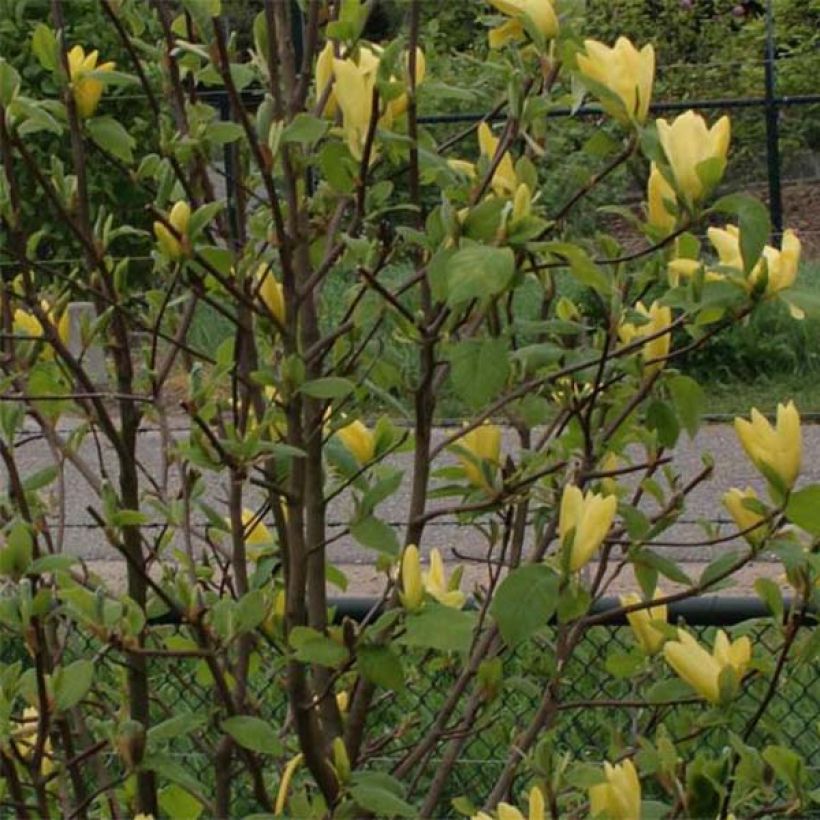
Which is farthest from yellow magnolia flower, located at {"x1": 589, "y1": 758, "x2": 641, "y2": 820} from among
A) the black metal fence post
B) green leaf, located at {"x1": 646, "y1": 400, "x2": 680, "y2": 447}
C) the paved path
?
the black metal fence post

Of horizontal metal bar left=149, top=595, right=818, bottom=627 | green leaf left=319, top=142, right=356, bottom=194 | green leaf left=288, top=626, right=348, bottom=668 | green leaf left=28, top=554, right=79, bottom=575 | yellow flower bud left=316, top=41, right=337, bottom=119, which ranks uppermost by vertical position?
yellow flower bud left=316, top=41, right=337, bottom=119

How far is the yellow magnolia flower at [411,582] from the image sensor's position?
5.00 ft

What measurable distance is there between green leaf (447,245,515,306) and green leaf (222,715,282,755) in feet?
1.46

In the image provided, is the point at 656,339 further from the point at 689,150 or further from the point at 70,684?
the point at 70,684

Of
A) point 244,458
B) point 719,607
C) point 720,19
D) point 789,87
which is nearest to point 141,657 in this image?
point 244,458

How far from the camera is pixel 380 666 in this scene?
153 cm

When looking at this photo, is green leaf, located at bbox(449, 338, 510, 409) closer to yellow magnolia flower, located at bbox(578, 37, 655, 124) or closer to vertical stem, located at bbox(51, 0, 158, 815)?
yellow magnolia flower, located at bbox(578, 37, 655, 124)

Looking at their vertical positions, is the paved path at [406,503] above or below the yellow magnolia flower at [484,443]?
below

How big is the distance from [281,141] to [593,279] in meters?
0.28

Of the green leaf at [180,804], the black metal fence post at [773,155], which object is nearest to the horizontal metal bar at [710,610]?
the green leaf at [180,804]

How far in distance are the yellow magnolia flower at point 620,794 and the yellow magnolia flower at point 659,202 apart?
0.46 metres

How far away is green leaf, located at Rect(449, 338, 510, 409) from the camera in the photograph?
147 cm

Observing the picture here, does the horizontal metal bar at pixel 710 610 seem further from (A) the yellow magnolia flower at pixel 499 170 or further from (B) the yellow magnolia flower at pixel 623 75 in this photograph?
(B) the yellow magnolia flower at pixel 623 75

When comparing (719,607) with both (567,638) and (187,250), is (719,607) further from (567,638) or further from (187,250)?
(187,250)
